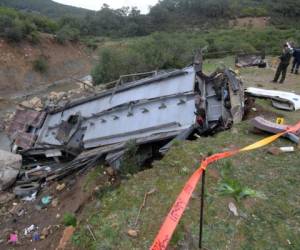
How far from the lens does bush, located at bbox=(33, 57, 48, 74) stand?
24.3 meters

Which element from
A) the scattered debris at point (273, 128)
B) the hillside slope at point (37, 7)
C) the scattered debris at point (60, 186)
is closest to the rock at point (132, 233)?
the scattered debris at point (60, 186)

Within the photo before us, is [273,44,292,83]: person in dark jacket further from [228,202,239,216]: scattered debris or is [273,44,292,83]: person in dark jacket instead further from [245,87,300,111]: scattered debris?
[228,202,239,216]: scattered debris

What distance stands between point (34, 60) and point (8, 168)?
65.5ft

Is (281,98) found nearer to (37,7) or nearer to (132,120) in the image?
(132,120)

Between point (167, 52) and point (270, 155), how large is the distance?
492 inches

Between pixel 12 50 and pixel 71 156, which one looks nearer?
pixel 71 156

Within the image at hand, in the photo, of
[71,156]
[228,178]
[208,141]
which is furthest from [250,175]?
[71,156]

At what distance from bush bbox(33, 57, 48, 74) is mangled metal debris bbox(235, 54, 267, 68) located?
53.8 ft

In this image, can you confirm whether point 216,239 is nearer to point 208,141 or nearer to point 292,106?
point 208,141

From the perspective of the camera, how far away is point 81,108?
796 cm

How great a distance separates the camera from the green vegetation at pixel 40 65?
79.7ft

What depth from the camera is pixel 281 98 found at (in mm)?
7656

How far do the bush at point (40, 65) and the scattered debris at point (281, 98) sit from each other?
66.5ft

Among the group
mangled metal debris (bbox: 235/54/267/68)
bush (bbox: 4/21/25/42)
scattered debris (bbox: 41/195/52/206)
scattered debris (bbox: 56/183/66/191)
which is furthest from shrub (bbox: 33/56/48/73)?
scattered debris (bbox: 41/195/52/206)
